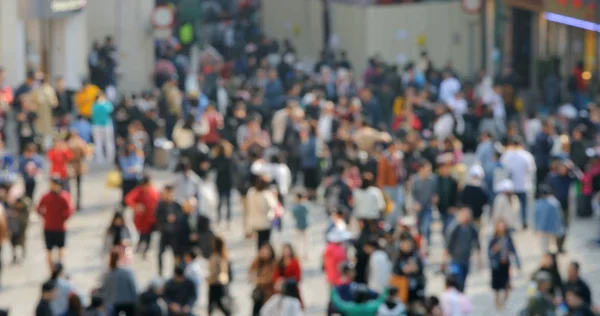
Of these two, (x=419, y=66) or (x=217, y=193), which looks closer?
(x=217, y=193)

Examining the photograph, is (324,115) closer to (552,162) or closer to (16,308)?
(552,162)

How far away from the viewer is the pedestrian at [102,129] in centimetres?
3189

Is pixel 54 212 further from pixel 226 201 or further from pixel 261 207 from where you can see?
pixel 226 201

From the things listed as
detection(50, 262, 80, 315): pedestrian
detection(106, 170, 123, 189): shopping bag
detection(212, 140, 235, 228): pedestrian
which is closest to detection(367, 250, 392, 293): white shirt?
detection(50, 262, 80, 315): pedestrian

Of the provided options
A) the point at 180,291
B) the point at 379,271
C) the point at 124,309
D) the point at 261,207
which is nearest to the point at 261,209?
the point at 261,207

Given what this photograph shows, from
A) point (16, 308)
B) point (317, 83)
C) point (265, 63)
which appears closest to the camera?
point (16, 308)

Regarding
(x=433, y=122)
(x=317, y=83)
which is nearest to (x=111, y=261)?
(x=433, y=122)

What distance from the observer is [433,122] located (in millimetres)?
32531

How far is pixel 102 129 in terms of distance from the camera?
1260 inches

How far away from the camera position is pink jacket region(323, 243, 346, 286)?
72.3ft

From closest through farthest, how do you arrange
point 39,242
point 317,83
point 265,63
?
point 39,242 < point 317,83 < point 265,63

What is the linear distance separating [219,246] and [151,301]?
64.4 inches

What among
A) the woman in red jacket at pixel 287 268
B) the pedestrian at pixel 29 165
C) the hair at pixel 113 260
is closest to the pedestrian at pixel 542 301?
the woman in red jacket at pixel 287 268

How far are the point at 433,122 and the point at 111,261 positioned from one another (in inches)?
498
